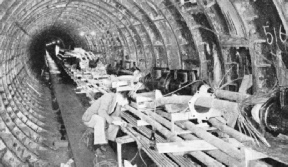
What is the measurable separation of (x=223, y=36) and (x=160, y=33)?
3.16m

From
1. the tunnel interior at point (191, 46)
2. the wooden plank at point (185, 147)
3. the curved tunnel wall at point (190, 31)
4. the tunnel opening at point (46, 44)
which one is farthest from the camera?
the tunnel opening at point (46, 44)

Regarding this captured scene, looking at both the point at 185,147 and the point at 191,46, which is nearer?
the point at 185,147

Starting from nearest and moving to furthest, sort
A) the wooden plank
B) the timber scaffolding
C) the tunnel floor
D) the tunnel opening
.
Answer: the timber scaffolding → the wooden plank → the tunnel floor → the tunnel opening

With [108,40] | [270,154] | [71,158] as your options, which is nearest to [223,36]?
[71,158]

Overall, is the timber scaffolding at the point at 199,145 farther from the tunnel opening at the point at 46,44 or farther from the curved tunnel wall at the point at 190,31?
the tunnel opening at the point at 46,44

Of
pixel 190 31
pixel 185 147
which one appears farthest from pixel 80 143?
pixel 185 147

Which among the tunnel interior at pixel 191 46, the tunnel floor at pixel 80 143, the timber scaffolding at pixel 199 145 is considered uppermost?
the tunnel interior at pixel 191 46

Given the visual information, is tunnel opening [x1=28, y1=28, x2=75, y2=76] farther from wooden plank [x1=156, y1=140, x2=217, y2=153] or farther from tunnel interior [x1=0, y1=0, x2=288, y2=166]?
wooden plank [x1=156, y1=140, x2=217, y2=153]

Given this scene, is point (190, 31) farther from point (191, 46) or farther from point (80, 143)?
point (80, 143)

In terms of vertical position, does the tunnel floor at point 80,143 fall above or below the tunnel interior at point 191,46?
below

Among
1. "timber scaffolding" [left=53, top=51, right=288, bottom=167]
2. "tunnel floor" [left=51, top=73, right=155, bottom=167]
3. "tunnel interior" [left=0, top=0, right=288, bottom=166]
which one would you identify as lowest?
"tunnel floor" [left=51, top=73, right=155, bottom=167]

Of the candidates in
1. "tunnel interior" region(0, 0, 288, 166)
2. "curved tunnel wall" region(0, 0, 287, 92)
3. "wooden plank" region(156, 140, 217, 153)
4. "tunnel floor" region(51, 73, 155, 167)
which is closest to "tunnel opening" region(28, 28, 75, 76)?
"curved tunnel wall" region(0, 0, 287, 92)

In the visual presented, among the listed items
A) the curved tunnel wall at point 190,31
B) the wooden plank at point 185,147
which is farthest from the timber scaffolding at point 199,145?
the curved tunnel wall at point 190,31

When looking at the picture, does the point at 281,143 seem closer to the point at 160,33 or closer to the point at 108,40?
the point at 160,33
